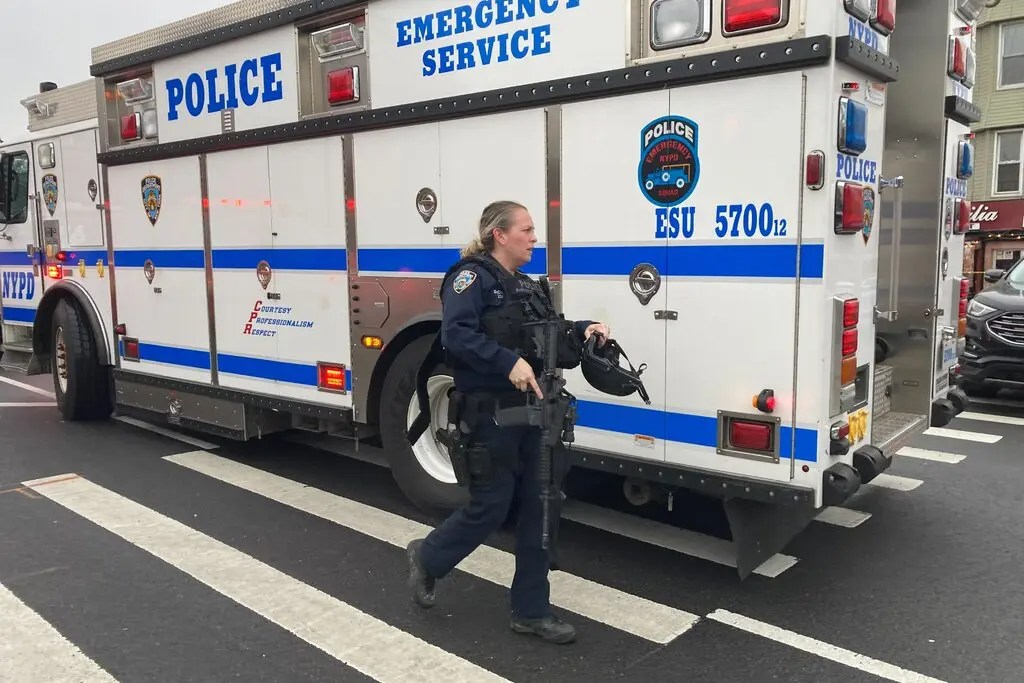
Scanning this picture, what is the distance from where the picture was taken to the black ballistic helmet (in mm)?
3654

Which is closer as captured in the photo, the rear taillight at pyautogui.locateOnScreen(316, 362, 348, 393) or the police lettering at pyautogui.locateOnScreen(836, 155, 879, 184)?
the police lettering at pyautogui.locateOnScreen(836, 155, 879, 184)

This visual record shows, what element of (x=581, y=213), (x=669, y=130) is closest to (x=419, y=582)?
(x=581, y=213)

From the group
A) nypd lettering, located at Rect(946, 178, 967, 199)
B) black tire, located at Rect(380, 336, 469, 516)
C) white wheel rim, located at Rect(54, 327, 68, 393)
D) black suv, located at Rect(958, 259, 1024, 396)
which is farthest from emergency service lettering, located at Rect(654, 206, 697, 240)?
black suv, located at Rect(958, 259, 1024, 396)

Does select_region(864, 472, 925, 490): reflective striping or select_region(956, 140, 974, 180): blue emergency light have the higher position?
select_region(956, 140, 974, 180): blue emergency light

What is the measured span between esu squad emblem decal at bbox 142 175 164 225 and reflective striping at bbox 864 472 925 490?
19.0 ft

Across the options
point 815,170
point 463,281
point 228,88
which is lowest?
point 463,281

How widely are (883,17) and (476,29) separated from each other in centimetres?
205

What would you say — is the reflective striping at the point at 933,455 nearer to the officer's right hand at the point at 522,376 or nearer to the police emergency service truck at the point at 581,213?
the police emergency service truck at the point at 581,213

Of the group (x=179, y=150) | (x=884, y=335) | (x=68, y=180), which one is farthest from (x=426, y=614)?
(x=68, y=180)

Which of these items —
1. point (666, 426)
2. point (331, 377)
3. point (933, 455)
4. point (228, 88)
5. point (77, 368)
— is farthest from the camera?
point (77, 368)

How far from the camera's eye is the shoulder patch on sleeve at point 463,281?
350 cm

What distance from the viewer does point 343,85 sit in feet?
17.5

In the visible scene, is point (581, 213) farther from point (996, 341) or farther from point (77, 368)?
point (996, 341)

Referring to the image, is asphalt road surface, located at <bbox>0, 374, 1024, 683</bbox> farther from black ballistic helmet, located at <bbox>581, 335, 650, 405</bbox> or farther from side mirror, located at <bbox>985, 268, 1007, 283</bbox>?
side mirror, located at <bbox>985, 268, 1007, 283</bbox>
